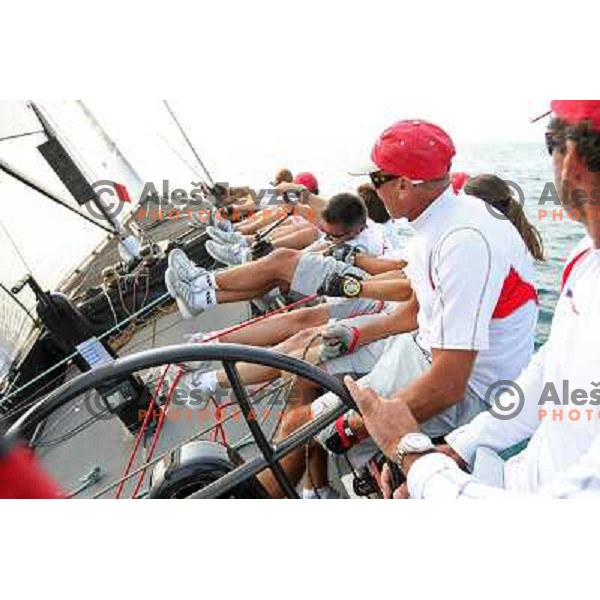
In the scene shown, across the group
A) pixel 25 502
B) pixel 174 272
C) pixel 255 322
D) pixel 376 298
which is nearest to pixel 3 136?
pixel 174 272

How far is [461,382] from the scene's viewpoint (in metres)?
1.60

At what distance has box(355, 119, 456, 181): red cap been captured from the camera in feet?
5.48

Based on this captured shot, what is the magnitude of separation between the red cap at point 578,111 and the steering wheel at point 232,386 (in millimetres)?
629

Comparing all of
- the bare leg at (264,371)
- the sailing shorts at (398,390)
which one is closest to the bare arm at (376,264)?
the bare leg at (264,371)

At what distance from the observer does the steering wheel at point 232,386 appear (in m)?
0.93

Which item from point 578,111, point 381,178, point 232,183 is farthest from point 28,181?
point 232,183

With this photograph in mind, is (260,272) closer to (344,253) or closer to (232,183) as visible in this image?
(344,253)

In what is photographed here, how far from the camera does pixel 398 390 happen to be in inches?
71.7

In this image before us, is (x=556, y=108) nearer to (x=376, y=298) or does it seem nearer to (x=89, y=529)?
(x=89, y=529)

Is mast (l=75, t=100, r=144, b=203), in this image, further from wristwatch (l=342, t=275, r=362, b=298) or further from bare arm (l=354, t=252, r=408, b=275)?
wristwatch (l=342, t=275, r=362, b=298)

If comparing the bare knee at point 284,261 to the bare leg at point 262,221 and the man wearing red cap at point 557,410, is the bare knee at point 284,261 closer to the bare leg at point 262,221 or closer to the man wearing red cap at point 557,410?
the man wearing red cap at point 557,410

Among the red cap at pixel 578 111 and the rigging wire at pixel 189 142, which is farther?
the rigging wire at pixel 189 142

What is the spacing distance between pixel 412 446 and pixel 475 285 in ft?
1.66

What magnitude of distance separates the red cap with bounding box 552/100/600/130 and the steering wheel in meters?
0.63
